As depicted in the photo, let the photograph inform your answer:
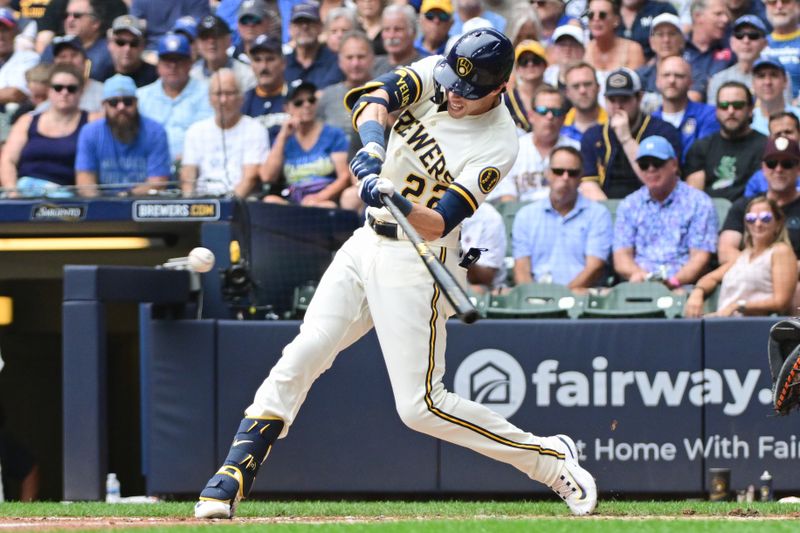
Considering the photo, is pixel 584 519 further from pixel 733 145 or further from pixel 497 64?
pixel 733 145

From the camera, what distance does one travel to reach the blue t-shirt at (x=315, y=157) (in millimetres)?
9453

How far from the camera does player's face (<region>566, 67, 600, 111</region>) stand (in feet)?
30.6

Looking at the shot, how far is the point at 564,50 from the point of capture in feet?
33.1

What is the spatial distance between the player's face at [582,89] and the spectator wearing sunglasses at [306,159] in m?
1.65

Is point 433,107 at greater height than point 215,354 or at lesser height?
greater

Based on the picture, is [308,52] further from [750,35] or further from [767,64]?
[767,64]

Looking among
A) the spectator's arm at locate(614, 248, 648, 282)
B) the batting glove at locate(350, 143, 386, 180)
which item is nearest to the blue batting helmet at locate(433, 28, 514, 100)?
the batting glove at locate(350, 143, 386, 180)

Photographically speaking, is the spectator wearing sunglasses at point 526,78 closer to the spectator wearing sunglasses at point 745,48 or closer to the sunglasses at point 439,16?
the sunglasses at point 439,16

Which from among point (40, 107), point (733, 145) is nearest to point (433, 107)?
point (733, 145)

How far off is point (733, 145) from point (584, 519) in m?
4.47

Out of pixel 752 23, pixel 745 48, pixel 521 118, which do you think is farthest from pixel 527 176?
pixel 752 23

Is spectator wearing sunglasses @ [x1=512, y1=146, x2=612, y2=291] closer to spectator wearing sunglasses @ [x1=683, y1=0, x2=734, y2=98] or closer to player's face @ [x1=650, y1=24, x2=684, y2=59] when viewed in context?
player's face @ [x1=650, y1=24, x2=684, y2=59]

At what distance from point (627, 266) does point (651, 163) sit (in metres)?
0.70

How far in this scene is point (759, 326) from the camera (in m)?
7.44
